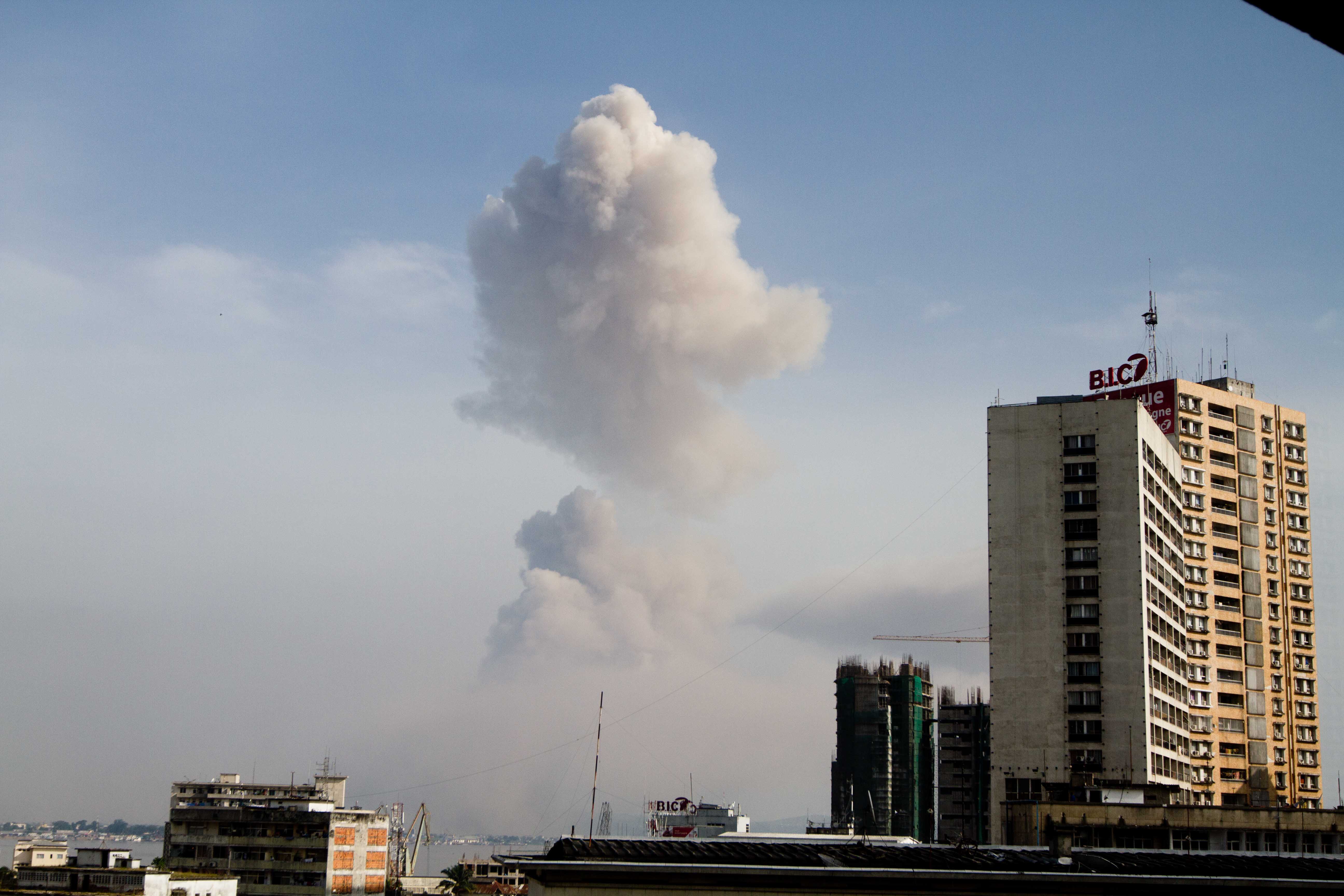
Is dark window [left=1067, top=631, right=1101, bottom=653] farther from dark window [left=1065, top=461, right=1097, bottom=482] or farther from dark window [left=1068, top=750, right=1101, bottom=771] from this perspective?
dark window [left=1065, top=461, right=1097, bottom=482]

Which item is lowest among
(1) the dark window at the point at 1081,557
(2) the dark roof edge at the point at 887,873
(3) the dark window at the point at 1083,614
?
(2) the dark roof edge at the point at 887,873

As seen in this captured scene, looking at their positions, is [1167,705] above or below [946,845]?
above

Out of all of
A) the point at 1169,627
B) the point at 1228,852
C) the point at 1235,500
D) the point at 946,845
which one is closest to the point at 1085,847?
the point at 946,845

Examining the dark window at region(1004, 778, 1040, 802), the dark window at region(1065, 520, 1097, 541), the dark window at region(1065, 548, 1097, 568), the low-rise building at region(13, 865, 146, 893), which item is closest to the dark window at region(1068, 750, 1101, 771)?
the dark window at region(1004, 778, 1040, 802)

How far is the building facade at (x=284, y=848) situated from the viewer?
15625cm

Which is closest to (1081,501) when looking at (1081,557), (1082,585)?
(1081,557)

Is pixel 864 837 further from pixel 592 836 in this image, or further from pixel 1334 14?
pixel 1334 14

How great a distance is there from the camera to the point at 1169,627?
130 metres

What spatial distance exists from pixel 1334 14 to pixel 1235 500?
566ft

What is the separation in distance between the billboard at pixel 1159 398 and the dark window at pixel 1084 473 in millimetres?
34981

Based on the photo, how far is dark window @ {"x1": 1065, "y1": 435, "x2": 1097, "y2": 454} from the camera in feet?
404

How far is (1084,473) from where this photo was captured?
404 ft

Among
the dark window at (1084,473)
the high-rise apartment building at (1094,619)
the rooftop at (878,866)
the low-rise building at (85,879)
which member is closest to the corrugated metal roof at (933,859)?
the rooftop at (878,866)

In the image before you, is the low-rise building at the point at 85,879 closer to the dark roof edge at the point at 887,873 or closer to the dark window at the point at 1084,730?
the dark roof edge at the point at 887,873
